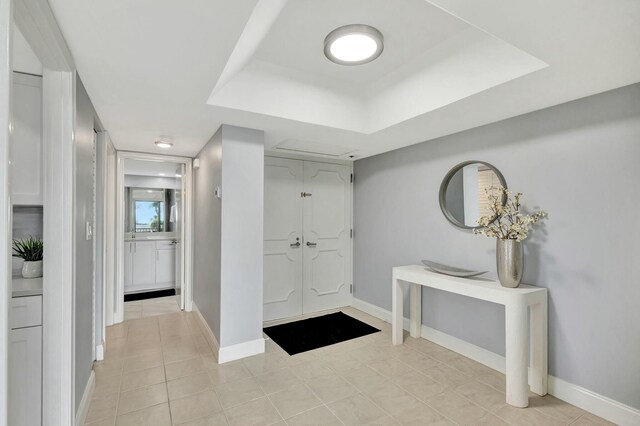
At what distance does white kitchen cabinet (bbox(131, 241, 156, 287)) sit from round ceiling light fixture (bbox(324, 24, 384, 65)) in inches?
182

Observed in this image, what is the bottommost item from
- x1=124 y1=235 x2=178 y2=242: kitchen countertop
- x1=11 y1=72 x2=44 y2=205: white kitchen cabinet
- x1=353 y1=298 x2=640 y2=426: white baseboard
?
x1=353 y1=298 x2=640 y2=426: white baseboard

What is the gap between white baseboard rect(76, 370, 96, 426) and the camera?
1.91m

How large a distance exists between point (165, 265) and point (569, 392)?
5532 millimetres

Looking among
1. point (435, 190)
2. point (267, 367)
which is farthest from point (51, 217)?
point (435, 190)

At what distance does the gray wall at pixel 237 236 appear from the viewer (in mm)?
2829

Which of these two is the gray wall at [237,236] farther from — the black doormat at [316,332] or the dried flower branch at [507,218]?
the dried flower branch at [507,218]

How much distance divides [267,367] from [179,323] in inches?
64.4

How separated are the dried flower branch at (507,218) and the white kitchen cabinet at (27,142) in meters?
3.00

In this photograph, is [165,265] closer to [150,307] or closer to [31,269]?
[150,307]

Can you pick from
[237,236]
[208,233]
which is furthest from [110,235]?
[237,236]

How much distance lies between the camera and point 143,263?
5254 millimetres

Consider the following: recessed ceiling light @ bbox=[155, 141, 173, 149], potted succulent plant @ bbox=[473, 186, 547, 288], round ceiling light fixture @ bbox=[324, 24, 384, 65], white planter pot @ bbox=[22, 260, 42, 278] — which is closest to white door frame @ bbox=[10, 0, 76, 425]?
white planter pot @ bbox=[22, 260, 42, 278]

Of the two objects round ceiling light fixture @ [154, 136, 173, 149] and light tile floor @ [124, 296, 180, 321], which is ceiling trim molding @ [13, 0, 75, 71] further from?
light tile floor @ [124, 296, 180, 321]

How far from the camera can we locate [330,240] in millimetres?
4406
